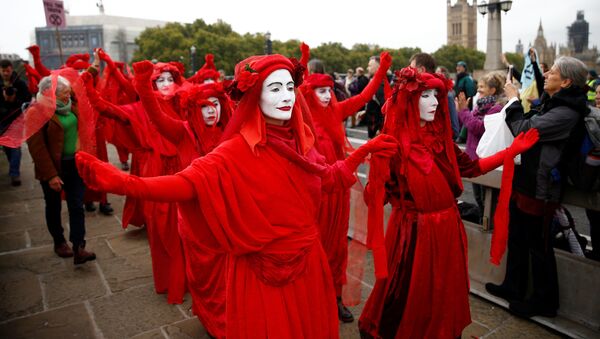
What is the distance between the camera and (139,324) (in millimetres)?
4062

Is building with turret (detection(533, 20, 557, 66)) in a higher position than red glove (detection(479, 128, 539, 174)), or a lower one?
higher

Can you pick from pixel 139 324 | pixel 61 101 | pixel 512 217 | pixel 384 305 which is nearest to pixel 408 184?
pixel 384 305

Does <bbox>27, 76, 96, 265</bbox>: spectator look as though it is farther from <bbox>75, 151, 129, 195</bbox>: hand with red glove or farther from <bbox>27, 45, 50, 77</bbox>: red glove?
<bbox>75, 151, 129, 195</bbox>: hand with red glove

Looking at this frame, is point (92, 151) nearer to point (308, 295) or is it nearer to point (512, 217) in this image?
point (308, 295)

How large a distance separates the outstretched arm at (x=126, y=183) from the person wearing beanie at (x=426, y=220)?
156 cm

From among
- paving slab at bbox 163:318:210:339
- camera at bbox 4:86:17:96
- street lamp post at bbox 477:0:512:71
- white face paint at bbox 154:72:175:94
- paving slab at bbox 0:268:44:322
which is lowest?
paving slab at bbox 163:318:210:339

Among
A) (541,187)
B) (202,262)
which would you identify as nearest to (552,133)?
(541,187)

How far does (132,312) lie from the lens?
4281 millimetres

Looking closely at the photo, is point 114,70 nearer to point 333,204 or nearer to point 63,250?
point 63,250

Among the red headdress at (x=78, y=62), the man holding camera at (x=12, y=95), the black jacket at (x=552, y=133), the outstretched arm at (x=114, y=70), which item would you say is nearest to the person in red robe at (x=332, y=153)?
the black jacket at (x=552, y=133)

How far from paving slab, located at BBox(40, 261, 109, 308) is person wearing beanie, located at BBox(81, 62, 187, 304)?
2.27 feet

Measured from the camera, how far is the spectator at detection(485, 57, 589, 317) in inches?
135

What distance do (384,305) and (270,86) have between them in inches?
70.0

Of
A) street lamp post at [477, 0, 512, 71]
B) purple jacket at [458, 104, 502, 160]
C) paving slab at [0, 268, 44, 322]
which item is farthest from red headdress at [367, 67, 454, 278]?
street lamp post at [477, 0, 512, 71]
